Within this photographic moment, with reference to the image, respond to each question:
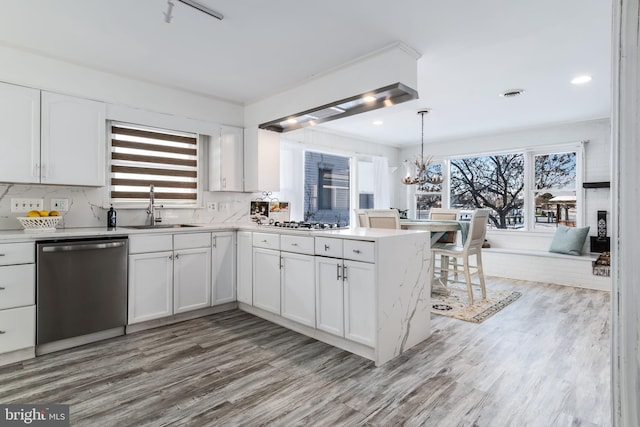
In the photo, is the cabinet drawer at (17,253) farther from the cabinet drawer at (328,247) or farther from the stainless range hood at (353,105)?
the stainless range hood at (353,105)

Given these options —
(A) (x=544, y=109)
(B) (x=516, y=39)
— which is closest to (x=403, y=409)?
(B) (x=516, y=39)

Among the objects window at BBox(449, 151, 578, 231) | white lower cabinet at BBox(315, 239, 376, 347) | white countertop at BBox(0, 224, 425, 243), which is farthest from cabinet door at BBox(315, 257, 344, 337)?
window at BBox(449, 151, 578, 231)

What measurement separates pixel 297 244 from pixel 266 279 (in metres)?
0.63

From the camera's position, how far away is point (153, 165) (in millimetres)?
3770

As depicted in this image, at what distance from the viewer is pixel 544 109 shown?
4.71m

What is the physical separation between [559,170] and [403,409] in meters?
5.41

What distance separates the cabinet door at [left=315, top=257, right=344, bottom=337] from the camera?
8.87ft

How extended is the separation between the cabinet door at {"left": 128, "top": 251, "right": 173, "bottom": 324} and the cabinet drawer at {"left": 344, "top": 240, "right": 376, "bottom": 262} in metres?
1.77

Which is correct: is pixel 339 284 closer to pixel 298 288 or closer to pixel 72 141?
pixel 298 288

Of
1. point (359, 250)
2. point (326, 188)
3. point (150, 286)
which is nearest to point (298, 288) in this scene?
point (359, 250)

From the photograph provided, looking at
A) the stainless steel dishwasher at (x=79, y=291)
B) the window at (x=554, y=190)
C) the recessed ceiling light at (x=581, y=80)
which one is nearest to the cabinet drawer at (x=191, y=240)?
the stainless steel dishwasher at (x=79, y=291)

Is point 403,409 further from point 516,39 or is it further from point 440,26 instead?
point 516,39

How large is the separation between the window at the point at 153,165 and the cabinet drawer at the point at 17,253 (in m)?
0.98

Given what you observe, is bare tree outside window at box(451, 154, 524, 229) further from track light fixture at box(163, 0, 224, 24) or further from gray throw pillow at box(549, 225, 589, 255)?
track light fixture at box(163, 0, 224, 24)
